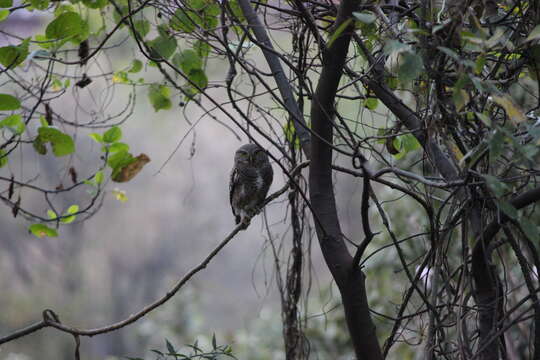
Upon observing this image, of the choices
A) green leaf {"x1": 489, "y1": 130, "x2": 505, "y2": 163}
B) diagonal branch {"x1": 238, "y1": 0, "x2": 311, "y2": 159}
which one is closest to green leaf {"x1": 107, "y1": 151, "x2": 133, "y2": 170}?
diagonal branch {"x1": 238, "y1": 0, "x2": 311, "y2": 159}

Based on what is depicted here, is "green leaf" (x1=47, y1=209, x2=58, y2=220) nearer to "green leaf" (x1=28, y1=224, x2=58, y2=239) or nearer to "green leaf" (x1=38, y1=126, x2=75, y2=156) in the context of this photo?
"green leaf" (x1=28, y1=224, x2=58, y2=239)

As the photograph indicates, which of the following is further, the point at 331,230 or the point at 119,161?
the point at 119,161

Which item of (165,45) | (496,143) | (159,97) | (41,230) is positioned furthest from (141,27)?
(496,143)

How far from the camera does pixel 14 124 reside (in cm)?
170

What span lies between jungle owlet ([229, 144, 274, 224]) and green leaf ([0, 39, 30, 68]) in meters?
1.60

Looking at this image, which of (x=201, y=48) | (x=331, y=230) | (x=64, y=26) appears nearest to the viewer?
(x=331, y=230)

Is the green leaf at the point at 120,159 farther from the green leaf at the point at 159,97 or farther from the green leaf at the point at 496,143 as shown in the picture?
the green leaf at the point at 496,143

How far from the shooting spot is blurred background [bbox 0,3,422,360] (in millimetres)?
6695

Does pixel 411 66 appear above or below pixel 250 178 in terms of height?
below

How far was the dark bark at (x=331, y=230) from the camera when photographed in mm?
1214

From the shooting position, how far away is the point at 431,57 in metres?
1.19

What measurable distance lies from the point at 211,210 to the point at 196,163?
70 cm

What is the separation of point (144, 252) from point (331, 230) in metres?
7.27

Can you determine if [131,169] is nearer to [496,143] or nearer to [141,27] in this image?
[141,27]
